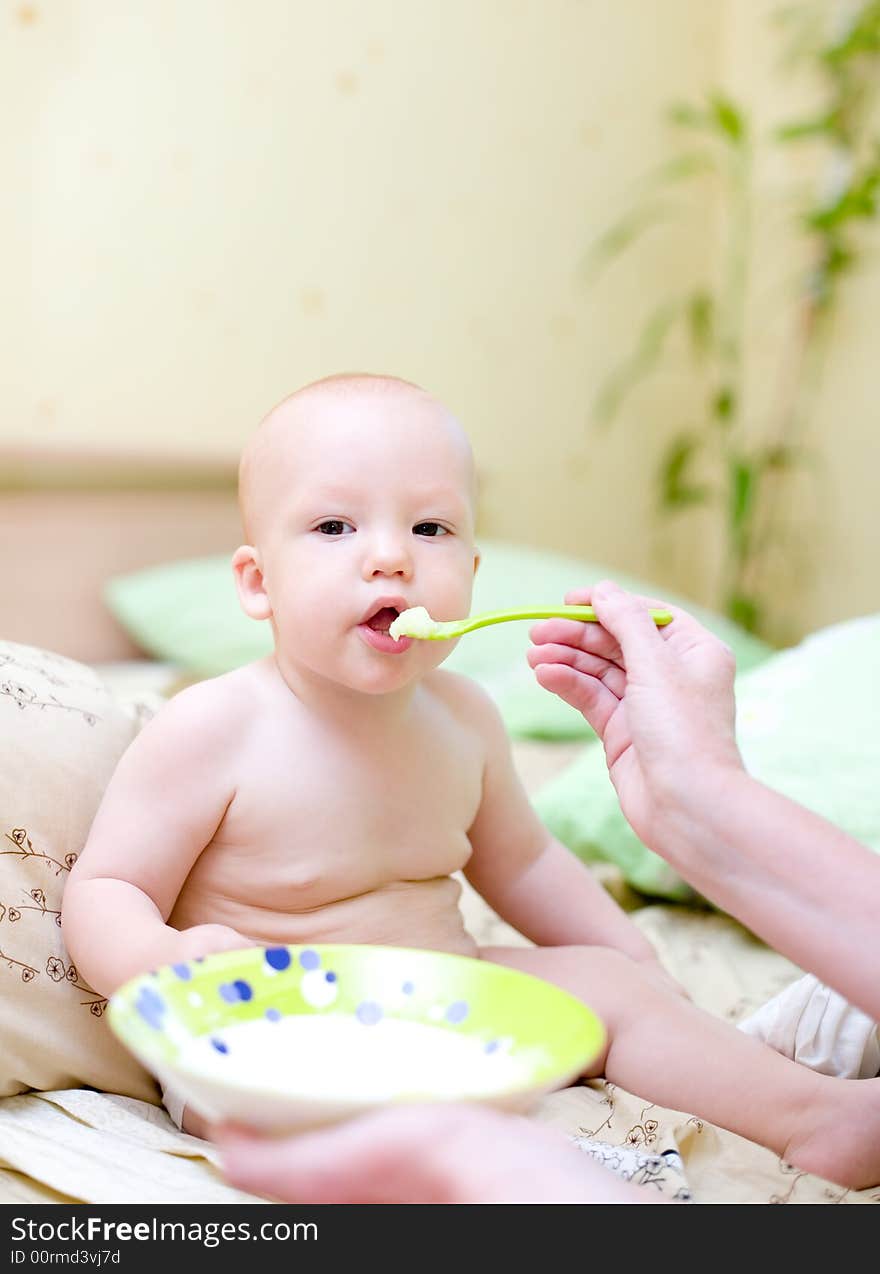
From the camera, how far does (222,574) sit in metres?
2.23

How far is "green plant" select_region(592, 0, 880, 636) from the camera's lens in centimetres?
268

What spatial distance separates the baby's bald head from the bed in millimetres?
244

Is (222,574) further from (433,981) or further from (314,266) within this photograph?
(433,981)

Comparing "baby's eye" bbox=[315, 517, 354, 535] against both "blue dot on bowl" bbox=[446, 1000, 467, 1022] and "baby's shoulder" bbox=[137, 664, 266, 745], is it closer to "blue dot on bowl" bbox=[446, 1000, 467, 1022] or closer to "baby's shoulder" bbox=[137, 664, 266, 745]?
"baby's shoulder" bbox=[137, 664, 266, 745]

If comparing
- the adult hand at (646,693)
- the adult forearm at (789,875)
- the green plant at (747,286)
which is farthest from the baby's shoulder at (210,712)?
the green plant at (747,286)

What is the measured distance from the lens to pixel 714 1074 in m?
0.87

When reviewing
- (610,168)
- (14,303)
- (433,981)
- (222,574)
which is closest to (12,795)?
(433,981)

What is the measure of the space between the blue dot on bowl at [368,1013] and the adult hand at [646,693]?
0.18 metres

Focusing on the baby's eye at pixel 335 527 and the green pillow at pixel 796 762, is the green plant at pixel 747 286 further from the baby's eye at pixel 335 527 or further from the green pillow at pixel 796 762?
the baby's eye at pixel 335 527

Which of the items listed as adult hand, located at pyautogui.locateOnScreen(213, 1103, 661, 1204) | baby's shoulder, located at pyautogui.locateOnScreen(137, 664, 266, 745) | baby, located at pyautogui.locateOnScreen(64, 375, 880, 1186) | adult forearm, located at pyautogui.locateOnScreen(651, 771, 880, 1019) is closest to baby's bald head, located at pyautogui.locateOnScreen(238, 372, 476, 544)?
baby, located at pyautogui.locateOnScreen(64, 375, 880, 1186)

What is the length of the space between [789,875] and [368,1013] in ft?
0.76

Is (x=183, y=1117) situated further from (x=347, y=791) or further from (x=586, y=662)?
(x=586, y=662)

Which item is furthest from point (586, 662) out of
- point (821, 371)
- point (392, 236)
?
point (821, 371)
